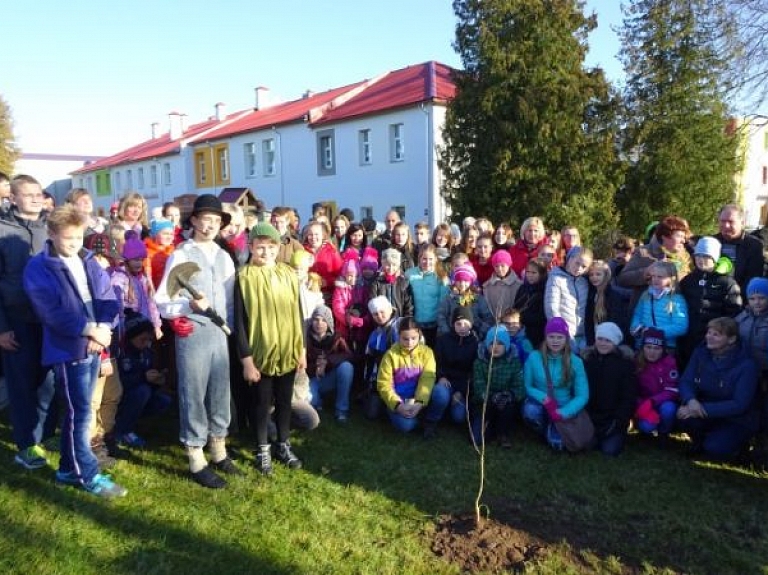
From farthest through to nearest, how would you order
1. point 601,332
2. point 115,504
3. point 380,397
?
point 380,397
point 601,332
point 115,504

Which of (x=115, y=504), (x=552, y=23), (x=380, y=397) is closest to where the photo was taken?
(x=115, y=504)

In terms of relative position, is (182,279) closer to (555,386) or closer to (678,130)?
(555,386)

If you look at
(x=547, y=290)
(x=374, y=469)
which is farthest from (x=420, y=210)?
(x=374, y=469)

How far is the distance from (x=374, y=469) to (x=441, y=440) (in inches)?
34.3

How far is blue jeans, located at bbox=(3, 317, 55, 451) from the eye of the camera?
420 cm

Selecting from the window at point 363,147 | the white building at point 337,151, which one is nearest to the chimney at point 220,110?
the white building at point 337,151

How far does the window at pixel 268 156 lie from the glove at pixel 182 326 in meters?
26.1

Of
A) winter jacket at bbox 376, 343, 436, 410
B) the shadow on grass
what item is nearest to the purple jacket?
the shadow on grass

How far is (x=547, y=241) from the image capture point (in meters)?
7.04

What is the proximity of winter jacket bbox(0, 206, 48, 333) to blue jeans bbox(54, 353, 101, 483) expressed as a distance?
664 millimetres

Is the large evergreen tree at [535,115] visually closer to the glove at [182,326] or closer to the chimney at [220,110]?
the glove at [182,326]

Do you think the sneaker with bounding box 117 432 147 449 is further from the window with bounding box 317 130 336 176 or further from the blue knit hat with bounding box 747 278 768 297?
the window with bounding box 317 130 336 176

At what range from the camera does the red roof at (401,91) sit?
22092 mm

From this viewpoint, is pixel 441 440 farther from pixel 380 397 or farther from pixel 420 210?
pixel 420 210
